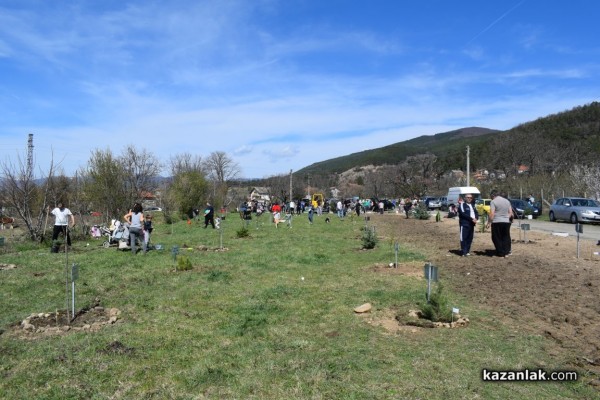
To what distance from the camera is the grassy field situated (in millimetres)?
4266

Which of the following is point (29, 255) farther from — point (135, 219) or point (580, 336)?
point (580, 336)

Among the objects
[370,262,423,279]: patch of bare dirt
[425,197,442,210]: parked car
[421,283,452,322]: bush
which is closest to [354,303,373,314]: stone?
[421,283,452,322]: bush

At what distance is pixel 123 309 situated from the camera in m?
7.28

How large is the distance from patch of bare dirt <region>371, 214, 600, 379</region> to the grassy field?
1.08 feet

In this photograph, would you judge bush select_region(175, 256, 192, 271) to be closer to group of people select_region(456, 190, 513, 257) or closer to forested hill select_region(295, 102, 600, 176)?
group of people select_region(456, 190, 513, 257)

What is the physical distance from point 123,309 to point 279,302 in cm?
248

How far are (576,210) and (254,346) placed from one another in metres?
25.9

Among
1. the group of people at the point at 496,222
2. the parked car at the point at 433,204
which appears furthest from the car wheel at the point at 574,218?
the parked car at the point at 433,204

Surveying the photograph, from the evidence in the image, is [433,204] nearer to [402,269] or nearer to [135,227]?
[135,227]

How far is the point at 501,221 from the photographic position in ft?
38.0

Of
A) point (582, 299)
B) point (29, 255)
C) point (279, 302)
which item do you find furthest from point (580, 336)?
point (29, 255)

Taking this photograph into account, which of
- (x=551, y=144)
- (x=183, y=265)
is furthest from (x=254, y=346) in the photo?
(x=551, y=144)

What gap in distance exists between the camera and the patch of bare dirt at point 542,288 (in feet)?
18.0

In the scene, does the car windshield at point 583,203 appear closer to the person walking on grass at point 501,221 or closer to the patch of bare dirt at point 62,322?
the person walking on grass at point 501,221
